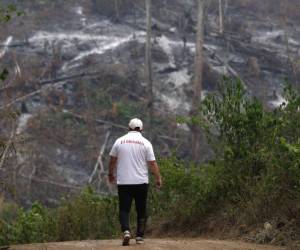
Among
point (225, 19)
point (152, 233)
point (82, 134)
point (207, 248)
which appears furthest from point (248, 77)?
point (207, 248)

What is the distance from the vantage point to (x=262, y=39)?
91.1 ft

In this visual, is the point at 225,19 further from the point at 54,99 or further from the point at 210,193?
the point at 210,193

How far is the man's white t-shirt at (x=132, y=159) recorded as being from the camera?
6.70 m

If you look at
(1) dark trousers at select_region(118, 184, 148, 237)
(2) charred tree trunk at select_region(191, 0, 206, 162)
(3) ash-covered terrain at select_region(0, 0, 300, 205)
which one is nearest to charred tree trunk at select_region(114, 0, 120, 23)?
(3) ash-covered terrain at select_region(0, 0, 300, 205)

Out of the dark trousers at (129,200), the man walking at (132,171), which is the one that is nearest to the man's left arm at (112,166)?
the man walking at (132,171)

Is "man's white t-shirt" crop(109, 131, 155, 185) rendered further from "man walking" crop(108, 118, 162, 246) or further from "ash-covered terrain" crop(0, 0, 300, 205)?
"ash-covered terrain" crop(0, 0, 300, 205)

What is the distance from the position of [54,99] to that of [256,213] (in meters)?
15.2

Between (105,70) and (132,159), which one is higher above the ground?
(132,159)

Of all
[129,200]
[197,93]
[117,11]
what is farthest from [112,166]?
[117,11]

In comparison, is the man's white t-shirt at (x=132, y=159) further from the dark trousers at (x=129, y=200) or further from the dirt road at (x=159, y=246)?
the dirt road at (x=159, y=246)

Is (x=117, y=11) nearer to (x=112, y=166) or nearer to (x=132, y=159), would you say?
(x=112, y=166)

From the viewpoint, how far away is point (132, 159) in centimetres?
673

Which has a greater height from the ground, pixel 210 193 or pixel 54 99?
pixel 210 193

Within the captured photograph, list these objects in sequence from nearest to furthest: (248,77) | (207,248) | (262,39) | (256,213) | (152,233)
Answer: (207,248), (256,213), (152,233), (248,77), (262,39)
